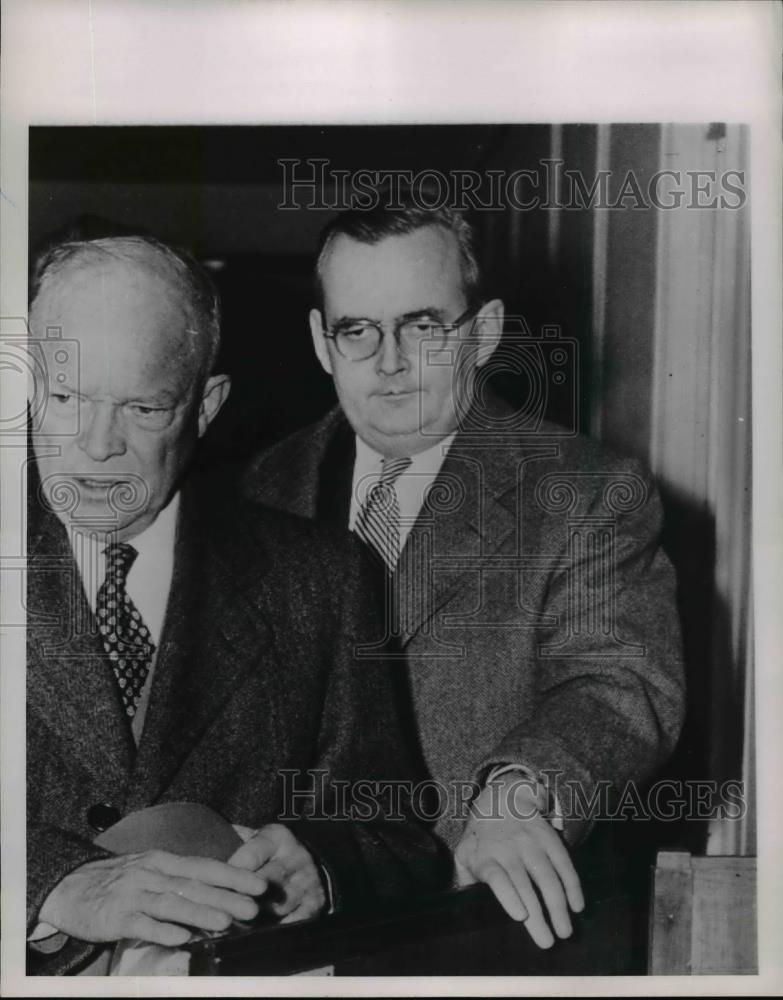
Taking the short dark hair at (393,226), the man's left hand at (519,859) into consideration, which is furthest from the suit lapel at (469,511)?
the man's left hand at (519,859)

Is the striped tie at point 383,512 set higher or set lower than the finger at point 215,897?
higher

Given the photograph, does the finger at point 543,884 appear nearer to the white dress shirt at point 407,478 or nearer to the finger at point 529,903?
the finger at point 529,903

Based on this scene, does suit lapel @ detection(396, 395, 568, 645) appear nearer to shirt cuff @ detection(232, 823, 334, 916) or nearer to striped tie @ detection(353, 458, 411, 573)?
striped tie @ detection(353, 458, 411, 573)

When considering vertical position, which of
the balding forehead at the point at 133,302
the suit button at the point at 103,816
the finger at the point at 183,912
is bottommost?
the finger at the point at 183,912

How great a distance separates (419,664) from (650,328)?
0.80 meters

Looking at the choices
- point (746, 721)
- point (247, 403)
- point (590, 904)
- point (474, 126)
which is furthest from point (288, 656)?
point (474, 126)

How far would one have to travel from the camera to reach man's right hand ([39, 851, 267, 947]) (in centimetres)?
204

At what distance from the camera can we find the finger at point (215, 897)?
2.03m

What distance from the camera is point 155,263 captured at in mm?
2172

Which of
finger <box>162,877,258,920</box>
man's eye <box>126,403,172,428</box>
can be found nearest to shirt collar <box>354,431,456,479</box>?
man's eye <box>126,403,172,428</box>

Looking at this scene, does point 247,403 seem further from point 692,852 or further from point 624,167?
point 692,852

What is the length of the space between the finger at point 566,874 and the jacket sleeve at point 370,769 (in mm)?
202

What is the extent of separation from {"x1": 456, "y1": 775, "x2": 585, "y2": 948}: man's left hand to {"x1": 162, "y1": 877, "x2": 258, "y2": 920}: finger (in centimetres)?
40

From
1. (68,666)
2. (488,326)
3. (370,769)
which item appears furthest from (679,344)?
(68,666)
